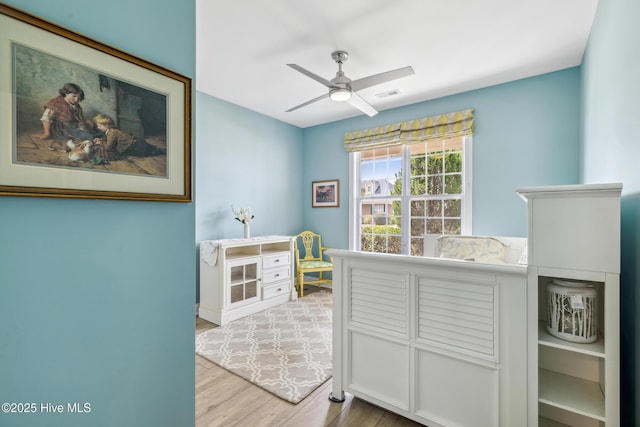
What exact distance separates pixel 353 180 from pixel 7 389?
14.0 feet

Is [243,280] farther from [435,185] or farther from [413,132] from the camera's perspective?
[413,132]

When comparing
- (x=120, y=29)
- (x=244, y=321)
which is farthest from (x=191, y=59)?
(x=244, y=321)

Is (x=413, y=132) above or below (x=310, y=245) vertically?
above

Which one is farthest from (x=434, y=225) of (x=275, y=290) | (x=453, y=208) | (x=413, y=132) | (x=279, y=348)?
(x=279, y=348)

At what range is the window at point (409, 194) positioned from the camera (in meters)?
3.84

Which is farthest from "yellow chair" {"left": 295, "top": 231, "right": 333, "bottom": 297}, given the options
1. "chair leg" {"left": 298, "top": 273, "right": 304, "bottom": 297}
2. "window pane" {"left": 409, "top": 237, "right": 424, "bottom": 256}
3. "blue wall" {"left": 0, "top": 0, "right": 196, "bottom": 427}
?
"blue wall" {"left": 0, "top": 0, "right": 196, "bottom": 427}

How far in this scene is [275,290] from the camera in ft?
13.0

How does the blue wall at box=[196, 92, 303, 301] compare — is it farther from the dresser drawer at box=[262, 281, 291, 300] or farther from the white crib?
the white crib

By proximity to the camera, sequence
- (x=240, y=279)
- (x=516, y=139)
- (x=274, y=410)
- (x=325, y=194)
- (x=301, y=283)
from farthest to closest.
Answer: (x=325, y=194) < (x=301, y=283) < (x=240, y=279) < (x=516, y=139) < (x=274, y=410)

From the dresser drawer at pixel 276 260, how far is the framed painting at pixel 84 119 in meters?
2.63

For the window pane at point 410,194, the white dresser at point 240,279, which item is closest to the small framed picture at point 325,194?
the window pane at point 410,194

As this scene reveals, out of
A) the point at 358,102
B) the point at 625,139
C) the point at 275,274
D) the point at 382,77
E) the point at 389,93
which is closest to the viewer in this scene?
the point at 625,139

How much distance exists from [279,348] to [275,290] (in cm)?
130

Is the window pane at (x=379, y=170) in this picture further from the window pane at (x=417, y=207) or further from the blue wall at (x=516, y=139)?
the blue wall at (x=516, y=139)
